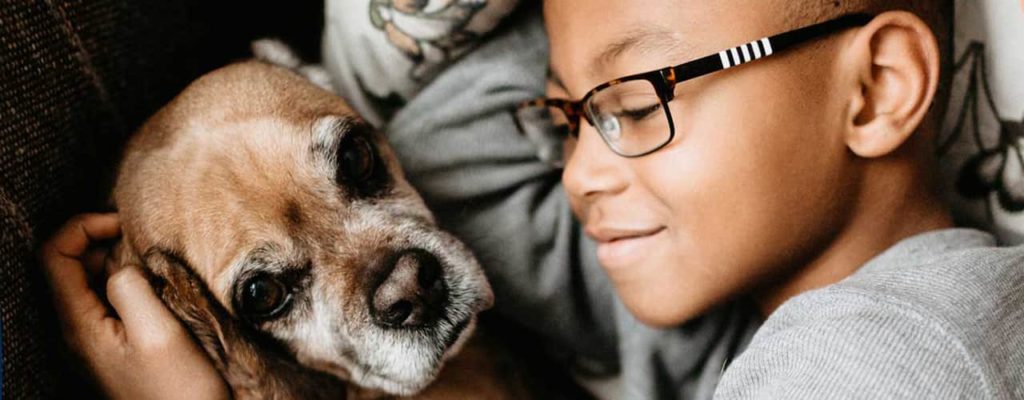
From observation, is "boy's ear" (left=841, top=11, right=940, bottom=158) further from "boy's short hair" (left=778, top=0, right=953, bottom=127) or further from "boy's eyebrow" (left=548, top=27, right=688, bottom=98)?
"boy's eyebrow" (left=548, top=27, right=688, bottom=98)

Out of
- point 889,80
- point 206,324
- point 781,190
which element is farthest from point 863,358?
point 206,324

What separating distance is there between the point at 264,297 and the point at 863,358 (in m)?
0.85

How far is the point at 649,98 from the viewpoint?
3.70 feet

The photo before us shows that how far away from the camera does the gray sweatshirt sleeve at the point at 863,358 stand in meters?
0.90

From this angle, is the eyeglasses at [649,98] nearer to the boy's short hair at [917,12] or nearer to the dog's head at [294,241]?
the boy's short hair at [917,12]

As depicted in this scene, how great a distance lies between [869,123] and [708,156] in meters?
0.24

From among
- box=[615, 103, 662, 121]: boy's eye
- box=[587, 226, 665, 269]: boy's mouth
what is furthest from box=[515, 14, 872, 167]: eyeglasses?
box=[587, 226, 665, 269]: boy's mouth

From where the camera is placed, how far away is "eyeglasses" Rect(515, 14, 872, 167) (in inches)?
41.6

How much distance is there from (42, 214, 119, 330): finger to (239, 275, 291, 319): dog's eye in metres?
0.20

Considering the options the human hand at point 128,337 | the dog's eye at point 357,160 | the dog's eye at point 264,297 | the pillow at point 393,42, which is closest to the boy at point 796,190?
the pillow at point 393,42

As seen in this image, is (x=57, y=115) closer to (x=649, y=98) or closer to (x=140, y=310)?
(x=140, y=310)

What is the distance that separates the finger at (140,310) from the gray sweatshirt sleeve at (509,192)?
54 centimetres

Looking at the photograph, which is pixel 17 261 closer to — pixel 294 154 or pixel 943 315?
pixel 294 154

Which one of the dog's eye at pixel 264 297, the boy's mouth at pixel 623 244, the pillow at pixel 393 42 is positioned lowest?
the boy's mouth at pixel 623 244
